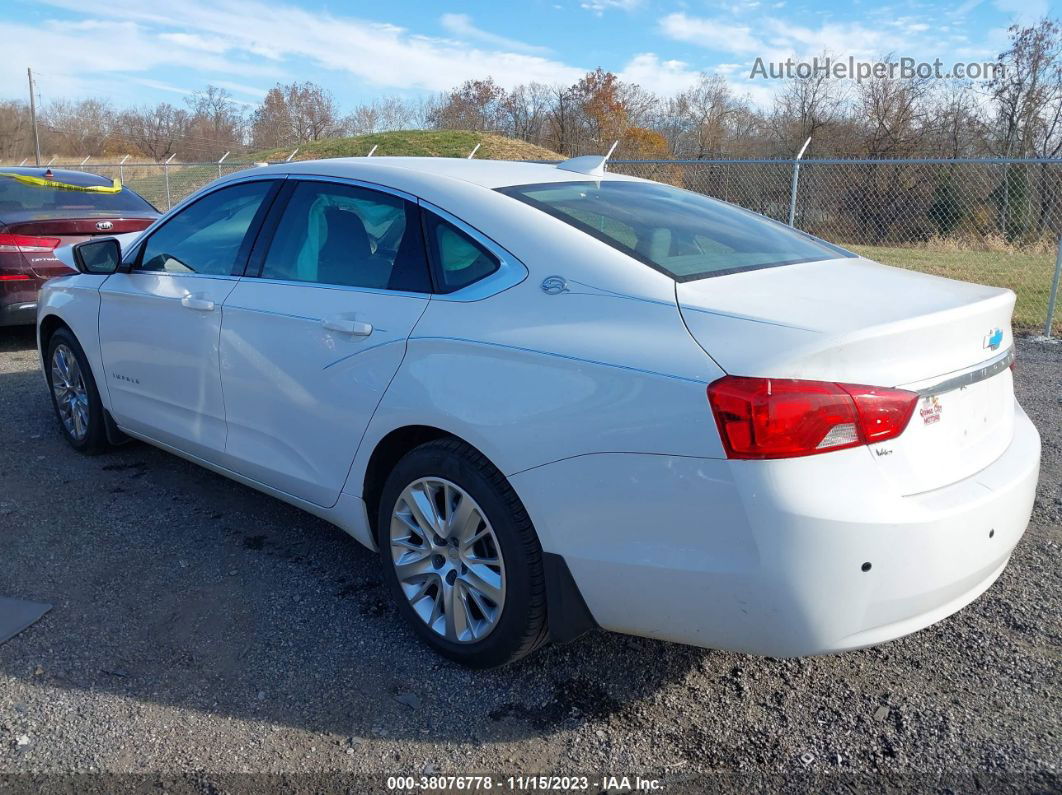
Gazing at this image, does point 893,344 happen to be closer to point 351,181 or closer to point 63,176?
point 351,181

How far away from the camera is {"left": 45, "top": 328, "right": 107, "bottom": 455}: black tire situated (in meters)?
4.68

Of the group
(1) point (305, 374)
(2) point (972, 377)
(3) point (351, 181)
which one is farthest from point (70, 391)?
(2) point (972, 377)

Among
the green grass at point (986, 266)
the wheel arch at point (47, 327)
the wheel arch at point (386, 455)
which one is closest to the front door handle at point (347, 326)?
the wheel arch at point (386, 455)

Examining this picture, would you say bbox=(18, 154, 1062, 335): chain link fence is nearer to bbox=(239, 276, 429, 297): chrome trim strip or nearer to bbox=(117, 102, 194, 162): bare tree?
bbox=(239, 276, 429, 297): chrome trim strip

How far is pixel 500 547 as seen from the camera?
2.61 m

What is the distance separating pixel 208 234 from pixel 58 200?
475 cm

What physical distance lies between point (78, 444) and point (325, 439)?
8.36 feet

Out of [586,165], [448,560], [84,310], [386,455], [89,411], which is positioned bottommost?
[89,411]

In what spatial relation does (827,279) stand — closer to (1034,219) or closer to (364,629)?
(364,629)

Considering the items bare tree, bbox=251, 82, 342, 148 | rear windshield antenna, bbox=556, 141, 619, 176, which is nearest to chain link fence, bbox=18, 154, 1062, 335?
rear windshield antenna, bbox=556, 141, 619, 176

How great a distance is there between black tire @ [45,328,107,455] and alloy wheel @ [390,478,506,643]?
8.39 feet

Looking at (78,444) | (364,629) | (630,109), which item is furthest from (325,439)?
(630,109)

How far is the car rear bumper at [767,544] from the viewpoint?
82.9 inches

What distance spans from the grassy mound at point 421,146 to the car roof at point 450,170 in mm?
26749
